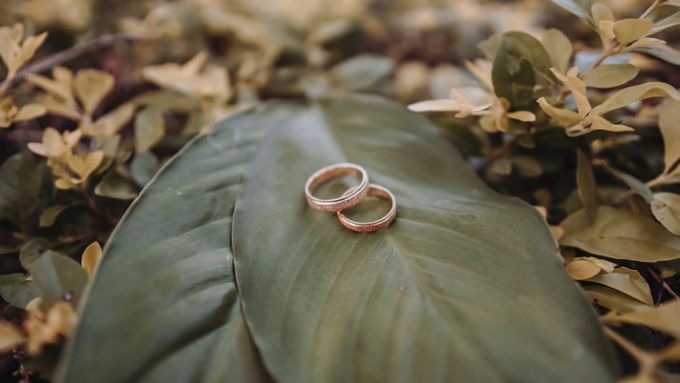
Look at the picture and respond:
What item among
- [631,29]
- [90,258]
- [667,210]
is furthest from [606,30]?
[90,258]

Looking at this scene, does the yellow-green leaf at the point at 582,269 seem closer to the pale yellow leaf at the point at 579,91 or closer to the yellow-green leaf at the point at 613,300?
the yellow-green leaf at the point at 613,300

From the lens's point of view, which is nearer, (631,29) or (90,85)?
(631,29)

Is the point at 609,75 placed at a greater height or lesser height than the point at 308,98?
greater

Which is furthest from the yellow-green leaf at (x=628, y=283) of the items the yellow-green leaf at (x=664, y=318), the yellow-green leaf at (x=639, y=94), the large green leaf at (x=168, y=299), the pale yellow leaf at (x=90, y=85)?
the pale yellow leaf at (x=90, y=85)

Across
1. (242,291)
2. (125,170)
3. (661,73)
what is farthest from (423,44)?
(242,291)

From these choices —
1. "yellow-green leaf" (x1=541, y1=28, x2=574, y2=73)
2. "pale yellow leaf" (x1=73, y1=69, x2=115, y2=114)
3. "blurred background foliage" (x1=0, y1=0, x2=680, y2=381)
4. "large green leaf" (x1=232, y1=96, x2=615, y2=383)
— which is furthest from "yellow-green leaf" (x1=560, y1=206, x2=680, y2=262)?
"pale yellow leaf" (x1=73, y1=69, x2=115, y2=114)

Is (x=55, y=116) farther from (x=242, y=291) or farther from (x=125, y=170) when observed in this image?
(x=242, y=291)

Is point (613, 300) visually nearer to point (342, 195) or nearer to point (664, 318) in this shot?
point (664, 318)
